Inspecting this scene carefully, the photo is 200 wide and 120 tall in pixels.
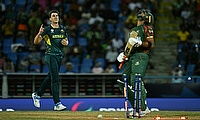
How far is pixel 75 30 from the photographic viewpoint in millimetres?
30938

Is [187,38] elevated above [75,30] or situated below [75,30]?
below

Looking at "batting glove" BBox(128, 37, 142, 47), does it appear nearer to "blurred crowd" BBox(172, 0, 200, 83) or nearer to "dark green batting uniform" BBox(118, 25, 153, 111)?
→ "dark green batting uniform" BBox(118, 25, 153, 111)

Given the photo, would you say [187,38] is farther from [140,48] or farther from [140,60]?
[140,60]

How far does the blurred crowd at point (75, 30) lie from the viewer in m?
28.5

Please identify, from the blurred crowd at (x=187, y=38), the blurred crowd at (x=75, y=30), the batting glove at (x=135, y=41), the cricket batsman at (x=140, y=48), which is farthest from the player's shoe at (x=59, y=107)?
the blurred crowd at (x=75, y=30)

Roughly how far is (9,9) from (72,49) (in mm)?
4487

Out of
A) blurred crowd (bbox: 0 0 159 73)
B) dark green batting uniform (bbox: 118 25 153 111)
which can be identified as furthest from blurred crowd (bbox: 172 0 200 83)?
dark green batting uniform (bbox: 118 25 153 111)

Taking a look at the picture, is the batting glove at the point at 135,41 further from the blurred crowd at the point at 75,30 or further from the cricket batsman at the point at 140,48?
the blurred crowd at the point at 75,30

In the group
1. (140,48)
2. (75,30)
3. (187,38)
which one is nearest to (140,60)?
(140,48)

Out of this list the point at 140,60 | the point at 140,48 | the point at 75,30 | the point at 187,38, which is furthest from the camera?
the point at 75,30

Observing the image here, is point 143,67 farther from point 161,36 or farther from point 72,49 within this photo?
point 161,36

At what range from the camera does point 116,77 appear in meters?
25.4

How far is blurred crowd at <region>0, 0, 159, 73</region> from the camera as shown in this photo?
1122 inches

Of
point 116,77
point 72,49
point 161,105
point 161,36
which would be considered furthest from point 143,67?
point 161,36
